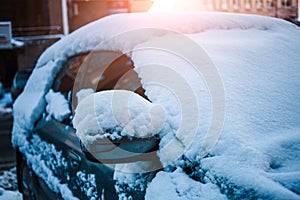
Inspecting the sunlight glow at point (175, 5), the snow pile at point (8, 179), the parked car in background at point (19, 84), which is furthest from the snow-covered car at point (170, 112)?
the sunlight glow at point (175, 5)

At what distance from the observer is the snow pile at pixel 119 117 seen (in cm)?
176

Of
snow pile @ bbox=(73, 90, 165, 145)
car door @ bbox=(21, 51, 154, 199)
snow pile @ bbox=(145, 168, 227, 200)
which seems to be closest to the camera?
snow pile @ bbox=(145, 168, 227, 200)

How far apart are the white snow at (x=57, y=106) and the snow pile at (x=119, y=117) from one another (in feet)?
2.76

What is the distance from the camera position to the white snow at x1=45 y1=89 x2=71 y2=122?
2.70 meters

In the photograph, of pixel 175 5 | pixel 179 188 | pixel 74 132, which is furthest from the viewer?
pixel 175 5

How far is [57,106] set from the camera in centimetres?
282

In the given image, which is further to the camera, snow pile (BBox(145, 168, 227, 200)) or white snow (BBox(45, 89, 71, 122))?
white snow (BBox(45, 89, 71, 122))

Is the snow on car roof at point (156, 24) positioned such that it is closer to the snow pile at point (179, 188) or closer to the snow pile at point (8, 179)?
the snow pile at point (179, 188)

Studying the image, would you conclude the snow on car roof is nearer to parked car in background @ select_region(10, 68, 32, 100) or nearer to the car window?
the car window

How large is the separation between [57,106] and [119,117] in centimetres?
114

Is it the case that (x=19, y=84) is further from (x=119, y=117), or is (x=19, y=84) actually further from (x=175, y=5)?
(x=175, y=5)

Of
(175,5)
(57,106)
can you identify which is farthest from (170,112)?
(175,5)

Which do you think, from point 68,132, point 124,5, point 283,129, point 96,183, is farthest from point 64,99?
point 124,5

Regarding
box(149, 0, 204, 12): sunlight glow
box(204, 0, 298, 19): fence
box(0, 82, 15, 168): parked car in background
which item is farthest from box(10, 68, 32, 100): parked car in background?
box(204, 0, 298, 19): fence
